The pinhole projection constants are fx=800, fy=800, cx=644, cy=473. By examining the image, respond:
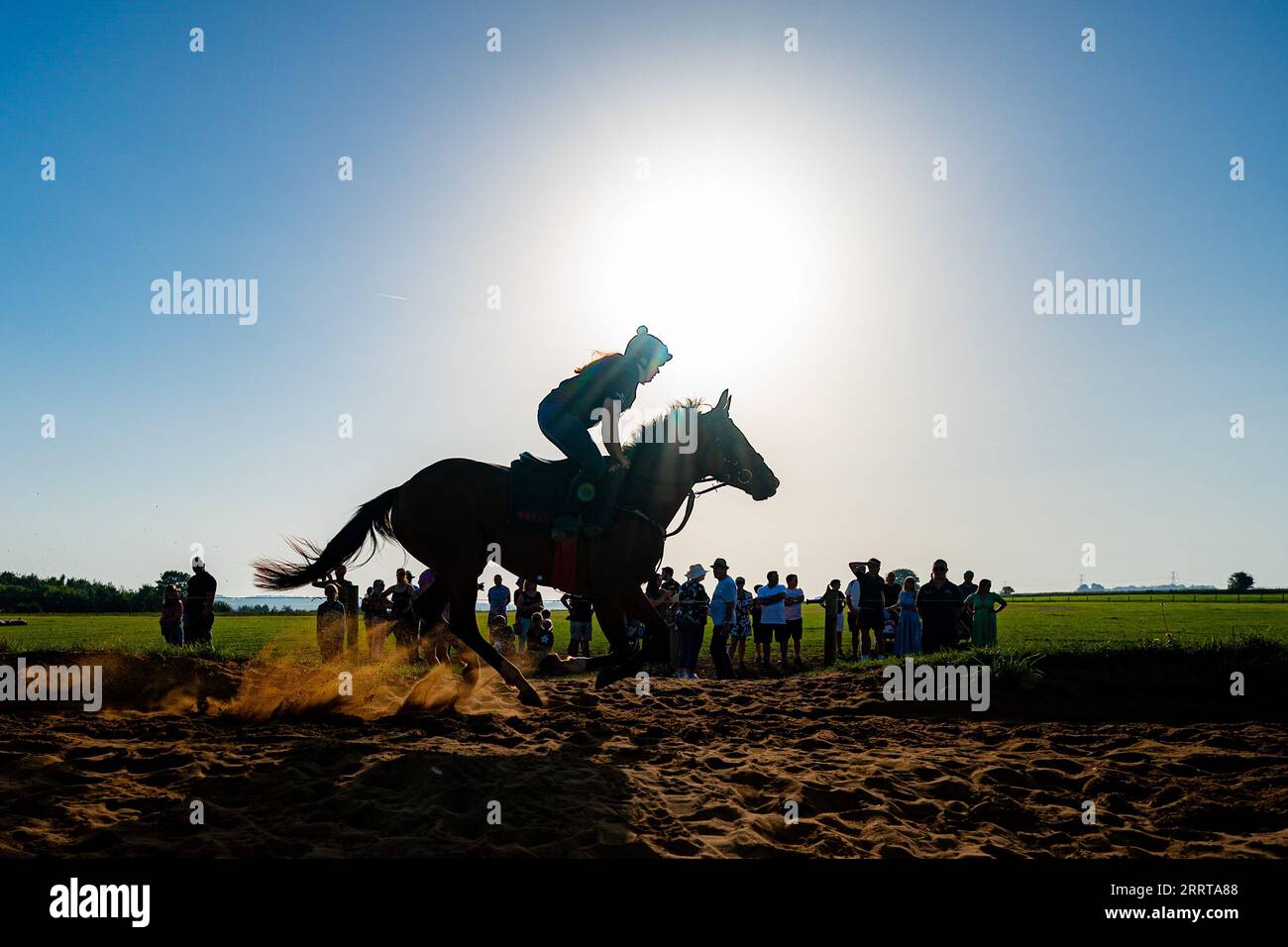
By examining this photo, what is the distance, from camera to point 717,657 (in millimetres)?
14289

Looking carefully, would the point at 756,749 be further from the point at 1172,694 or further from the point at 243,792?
the point at 1172,694

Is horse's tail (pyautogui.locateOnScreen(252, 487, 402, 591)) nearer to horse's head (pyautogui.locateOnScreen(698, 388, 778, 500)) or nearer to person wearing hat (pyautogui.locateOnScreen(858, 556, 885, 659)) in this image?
horse's head (pyautogui.locateOnScreen(698, 388, 778, 500))

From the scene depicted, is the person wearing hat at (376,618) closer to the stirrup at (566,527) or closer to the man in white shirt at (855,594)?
the stirrup at (566,527)

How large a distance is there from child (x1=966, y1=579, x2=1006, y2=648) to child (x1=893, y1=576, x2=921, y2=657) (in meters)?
1.09

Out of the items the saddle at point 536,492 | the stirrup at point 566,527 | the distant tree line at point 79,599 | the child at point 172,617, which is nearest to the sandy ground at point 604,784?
the stirrup at point 566,527

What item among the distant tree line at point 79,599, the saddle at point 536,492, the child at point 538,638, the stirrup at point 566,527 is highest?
the saddle at point 536,492

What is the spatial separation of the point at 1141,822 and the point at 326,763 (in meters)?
4.87

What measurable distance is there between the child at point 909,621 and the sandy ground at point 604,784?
22.4 feet

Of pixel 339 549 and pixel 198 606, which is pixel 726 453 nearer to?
pixel 339 549

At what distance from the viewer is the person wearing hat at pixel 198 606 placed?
1404 cm

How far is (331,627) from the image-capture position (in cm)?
1313
